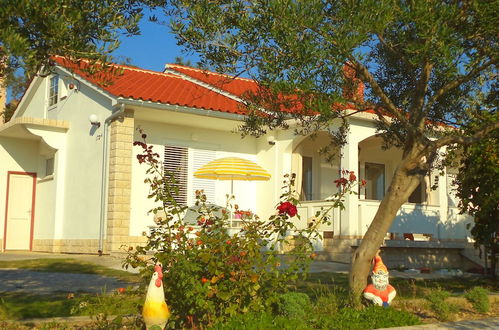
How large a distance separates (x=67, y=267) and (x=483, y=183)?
25.4 ft

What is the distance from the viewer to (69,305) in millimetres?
7473

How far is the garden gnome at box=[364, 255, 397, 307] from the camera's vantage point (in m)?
7.11

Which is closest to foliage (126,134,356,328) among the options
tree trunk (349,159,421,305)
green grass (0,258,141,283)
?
tree trunk (349,159,421,305)

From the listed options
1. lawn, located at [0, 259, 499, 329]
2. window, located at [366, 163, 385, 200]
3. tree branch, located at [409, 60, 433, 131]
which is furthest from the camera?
window, located at [366, 163, 385, 200]

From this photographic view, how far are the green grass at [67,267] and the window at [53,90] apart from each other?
7.37m

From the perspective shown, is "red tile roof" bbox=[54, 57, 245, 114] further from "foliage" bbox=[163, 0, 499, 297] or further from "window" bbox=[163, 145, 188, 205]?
"foliage" bbox=[163, 0, 499, 297]

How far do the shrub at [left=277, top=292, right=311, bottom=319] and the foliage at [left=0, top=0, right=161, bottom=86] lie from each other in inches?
115

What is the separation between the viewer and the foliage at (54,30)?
4.59 meters

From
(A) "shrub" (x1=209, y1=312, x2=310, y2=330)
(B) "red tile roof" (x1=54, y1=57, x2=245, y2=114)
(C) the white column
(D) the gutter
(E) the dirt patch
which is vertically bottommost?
(E) the dirt patch

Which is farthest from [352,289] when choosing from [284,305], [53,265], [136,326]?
[53,265]

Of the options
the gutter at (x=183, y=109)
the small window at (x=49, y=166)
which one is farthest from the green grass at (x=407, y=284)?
the small window at (x=49, y=166)

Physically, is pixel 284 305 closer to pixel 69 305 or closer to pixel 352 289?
pixel 352 289

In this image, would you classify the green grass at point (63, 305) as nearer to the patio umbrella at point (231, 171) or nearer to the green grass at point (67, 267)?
the green grass at point (67, 267)

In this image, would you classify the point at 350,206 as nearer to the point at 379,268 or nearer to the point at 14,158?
the point at 379,268
